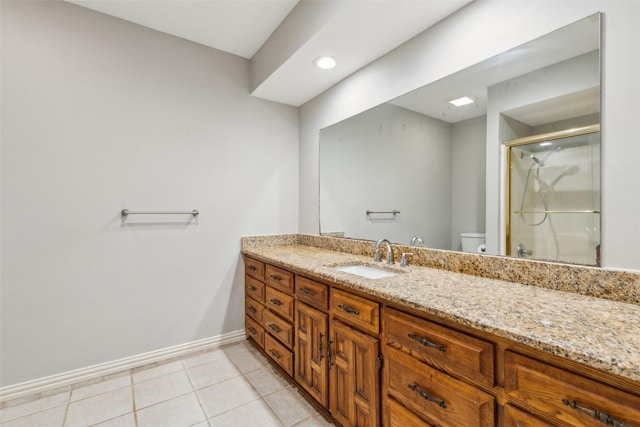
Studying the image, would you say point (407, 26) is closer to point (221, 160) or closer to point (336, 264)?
point (336, 264)

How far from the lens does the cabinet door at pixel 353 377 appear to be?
4.07 ft

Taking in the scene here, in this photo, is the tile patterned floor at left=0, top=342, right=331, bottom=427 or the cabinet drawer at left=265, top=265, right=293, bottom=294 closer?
the tile patterned floor at left=0, top=342, right=331, bottom=427

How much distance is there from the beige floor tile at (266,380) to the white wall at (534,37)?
1585 millimetres

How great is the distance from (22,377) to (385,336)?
2.23m

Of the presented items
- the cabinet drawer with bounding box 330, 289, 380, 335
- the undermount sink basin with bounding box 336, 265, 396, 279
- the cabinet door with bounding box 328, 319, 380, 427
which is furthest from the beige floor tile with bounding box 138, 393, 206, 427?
the undermount sink basin with bounding box 336, 265, 396, 279

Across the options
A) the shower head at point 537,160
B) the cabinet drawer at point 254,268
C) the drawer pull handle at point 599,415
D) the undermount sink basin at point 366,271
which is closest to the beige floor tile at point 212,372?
the cabinet drawer at point 254,268

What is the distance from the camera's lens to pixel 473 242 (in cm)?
152

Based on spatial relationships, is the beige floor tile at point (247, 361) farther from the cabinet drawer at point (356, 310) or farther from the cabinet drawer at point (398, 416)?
the cabinet drawer at point (398, 416)

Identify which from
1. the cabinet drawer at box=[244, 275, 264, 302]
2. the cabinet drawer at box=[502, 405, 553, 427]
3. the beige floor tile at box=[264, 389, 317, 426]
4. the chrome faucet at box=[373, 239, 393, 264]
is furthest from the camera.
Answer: the cabinet drawer at box=[244, 275, 264, 302]

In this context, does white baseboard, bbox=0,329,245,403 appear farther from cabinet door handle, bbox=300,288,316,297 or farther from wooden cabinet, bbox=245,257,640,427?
cabinet door handle, bbox=300,288,316,297

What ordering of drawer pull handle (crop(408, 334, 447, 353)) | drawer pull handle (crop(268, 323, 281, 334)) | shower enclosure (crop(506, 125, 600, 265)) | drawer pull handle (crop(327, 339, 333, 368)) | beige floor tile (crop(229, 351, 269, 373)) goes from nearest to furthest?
1. drawer pull handle (crop(408, 334, 447, 353))
2. shower enclosure (crop(506, 125, 600, 265))
3. drawer pull handle (crop(327, 339, 333, 368))
4. drawer pull handle (crop(268, 323, 281, 334))
5. beige floor tile (crop(229, 351, 269, 373))

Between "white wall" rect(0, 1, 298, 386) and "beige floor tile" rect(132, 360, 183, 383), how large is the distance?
153 millimetres

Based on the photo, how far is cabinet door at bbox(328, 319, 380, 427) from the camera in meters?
1.24

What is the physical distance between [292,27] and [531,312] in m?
2.05
